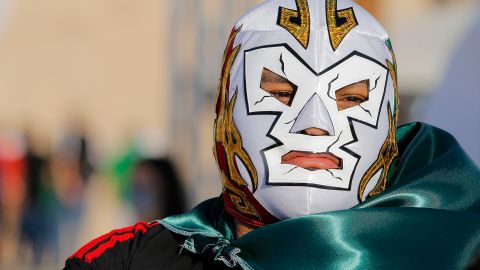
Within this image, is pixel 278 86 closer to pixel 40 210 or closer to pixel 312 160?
pixel 312 160

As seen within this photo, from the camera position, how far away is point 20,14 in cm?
2869

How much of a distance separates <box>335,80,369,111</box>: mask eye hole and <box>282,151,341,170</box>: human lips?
0.16 meters

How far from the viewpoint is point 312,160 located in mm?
3850

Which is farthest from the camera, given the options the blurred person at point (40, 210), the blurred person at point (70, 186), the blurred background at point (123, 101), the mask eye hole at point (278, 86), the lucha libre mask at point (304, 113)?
the blurred person at point (40, 210)

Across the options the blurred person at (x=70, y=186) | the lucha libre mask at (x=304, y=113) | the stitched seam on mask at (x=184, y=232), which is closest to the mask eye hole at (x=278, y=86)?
the lucha libre mask at (x=304, y=113)

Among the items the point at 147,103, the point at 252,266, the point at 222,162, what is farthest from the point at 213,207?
the point at 147,103

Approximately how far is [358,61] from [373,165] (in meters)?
0.31

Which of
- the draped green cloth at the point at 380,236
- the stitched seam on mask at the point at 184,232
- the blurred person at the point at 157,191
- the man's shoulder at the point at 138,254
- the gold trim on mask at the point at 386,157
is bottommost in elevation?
the blurred person at the point at 157,191

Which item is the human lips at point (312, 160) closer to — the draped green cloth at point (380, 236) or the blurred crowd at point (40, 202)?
the draped green cloth at point (380, 236)

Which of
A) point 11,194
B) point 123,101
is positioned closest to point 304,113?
point 11,194

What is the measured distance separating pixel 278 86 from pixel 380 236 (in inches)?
21.8

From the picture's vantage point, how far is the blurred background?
770cm

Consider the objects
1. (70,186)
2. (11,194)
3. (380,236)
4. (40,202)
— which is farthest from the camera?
(11,194)

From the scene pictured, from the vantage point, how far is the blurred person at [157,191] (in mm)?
7441
